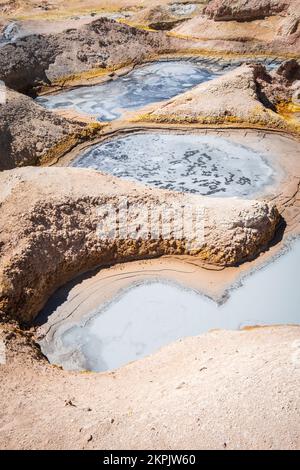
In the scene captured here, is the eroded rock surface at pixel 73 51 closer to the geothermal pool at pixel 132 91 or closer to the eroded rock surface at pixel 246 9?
the geothermal pool at pixel 132 91

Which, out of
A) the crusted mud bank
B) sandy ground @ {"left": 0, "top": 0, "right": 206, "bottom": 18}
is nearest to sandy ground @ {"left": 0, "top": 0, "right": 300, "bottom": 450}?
the crusted mud bank

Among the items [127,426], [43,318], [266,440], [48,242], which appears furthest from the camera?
[48,242]

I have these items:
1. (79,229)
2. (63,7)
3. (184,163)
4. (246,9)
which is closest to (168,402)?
(79,229)

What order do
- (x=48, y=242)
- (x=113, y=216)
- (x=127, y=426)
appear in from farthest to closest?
(x=113, y=216) → (x=48, y=242) → (x=127, y=426)

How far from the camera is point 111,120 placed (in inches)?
557

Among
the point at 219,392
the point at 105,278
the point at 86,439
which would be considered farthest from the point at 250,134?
the point at 86,439

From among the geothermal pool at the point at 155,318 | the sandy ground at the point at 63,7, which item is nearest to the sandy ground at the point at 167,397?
the geothermal pool at the point at 155,318

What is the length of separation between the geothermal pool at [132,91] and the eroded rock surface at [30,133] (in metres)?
1.89

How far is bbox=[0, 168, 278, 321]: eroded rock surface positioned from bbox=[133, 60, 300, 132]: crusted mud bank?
17.5ft

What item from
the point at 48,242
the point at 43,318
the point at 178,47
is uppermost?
the point at 178,47

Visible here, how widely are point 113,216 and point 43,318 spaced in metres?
2.50

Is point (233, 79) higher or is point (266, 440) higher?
point (233, 79)

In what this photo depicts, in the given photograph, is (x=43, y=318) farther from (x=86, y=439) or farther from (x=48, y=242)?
(x=86, y=439)

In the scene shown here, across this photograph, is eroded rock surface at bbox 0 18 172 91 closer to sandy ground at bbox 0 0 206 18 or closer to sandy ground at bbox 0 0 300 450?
sandy ground at bbox 0 0 206 18
